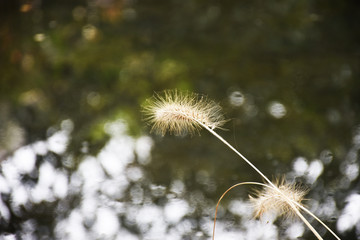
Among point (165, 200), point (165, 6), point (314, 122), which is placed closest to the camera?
point (165, 200)

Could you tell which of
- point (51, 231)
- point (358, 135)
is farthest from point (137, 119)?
point (358, 135)

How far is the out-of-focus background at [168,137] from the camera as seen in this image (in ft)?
3.77

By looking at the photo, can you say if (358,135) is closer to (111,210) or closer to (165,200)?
(165,200)

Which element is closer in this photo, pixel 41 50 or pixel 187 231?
pixel 187 231

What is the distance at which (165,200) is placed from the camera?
3.97 ft

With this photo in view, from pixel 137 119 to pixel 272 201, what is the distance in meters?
0.95

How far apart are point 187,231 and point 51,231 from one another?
421mm

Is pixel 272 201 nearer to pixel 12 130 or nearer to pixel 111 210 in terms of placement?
pixel 111 210

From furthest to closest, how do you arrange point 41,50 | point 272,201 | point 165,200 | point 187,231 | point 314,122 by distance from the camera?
point 41,50 → point 314,122 → point 165,200 → point 187,231 → point 272,201

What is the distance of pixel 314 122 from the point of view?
4.96 ft

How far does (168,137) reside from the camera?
4.78 ft

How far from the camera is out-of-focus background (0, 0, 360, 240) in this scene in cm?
115

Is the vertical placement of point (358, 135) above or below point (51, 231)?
above

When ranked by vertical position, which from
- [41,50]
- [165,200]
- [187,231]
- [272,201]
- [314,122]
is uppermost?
[41,50]
